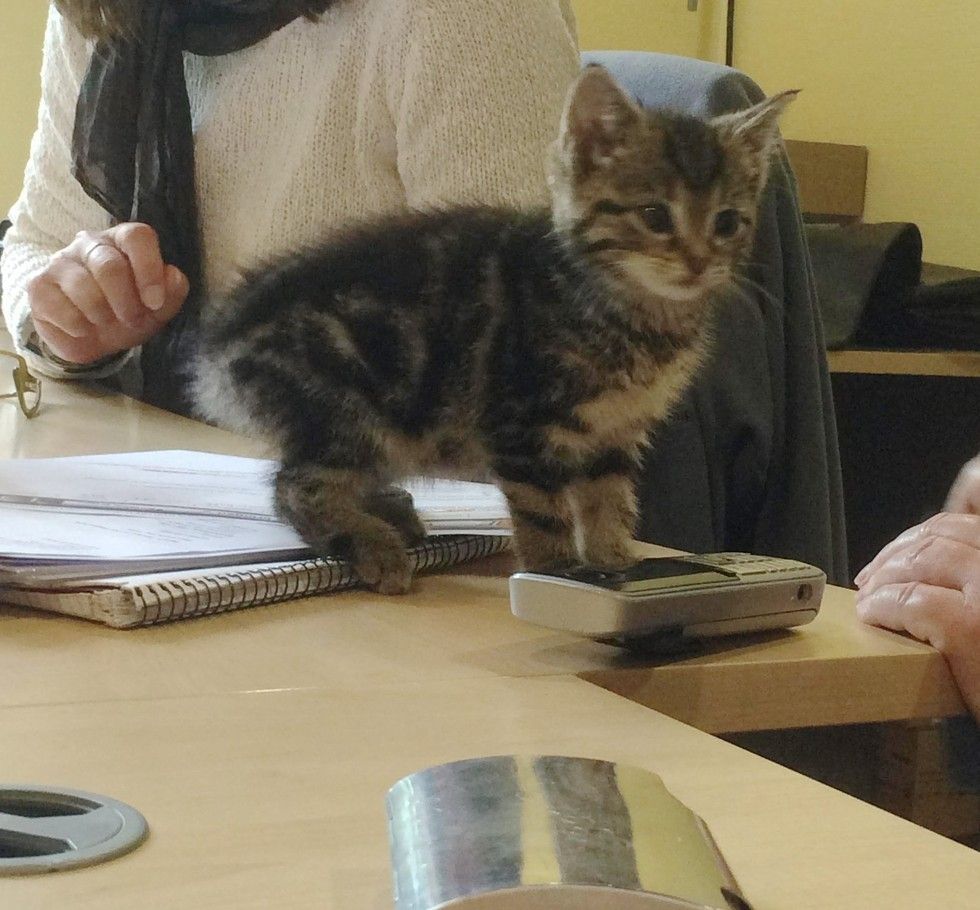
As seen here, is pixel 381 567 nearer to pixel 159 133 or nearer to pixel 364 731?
pixel 364 731

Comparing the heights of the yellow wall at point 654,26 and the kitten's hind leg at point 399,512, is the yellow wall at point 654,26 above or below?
above

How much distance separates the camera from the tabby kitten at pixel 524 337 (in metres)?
0.84

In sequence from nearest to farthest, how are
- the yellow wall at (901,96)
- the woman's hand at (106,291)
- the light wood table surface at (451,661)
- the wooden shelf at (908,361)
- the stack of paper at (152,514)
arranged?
1. the light wood table surface at (451,661)
2. the stack of paper at (152,514)
3. the woman's hand at (106,291)
4. the wooden shelf at (908,361)
5. the yellow wall at (901,96)

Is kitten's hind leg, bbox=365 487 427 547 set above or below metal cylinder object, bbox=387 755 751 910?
below

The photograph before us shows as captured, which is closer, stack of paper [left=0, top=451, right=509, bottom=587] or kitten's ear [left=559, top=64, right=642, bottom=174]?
stack of paper [left=0, top=451, right=509, bottom=587]

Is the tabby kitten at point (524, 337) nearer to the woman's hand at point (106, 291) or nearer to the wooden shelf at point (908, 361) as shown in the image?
the woman's hand at point (106, 291)

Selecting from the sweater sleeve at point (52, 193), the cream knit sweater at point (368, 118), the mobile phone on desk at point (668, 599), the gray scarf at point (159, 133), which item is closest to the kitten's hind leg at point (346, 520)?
the mobile phone on desk at point (668, 599)

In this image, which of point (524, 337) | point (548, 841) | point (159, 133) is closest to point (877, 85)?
point (159, 133)

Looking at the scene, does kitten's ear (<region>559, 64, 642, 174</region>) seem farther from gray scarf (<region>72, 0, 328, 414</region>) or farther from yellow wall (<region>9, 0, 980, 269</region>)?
yellow wall (<region>9, 0, 980, 269</region>)

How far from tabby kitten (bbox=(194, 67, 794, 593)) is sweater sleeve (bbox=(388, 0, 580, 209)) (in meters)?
0.29

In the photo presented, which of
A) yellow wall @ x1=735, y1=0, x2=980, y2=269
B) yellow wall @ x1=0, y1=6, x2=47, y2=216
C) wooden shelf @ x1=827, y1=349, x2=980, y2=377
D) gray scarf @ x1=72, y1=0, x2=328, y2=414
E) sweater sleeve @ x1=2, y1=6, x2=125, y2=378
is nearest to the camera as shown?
gray scarf @ x1=72, y1=0, x2=328, y2=414

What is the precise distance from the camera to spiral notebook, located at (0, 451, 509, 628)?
642mm

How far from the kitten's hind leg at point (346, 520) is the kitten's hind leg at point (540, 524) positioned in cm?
9

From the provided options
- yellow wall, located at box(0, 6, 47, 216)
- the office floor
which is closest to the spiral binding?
the office floor
